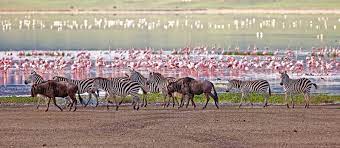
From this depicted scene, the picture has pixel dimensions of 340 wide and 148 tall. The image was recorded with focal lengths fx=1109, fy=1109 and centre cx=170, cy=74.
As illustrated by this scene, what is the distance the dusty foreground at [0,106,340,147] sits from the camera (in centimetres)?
1700

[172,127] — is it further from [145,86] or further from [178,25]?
[178,25]

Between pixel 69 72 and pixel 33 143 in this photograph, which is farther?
pixel 69 72

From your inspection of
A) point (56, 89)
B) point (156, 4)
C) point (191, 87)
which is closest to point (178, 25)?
point (156, 4)

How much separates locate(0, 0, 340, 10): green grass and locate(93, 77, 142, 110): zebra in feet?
361

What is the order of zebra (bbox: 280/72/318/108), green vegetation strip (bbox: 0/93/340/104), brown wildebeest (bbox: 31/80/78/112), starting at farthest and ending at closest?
green vegetation strip (bbox: 0/93/340/104)
zebra (bbox: 280/72/318/108)
brown wildebeest (bbox: 31/80/78/112)

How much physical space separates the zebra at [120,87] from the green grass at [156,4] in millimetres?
110172

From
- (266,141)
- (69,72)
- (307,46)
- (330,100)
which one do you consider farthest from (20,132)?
→ (307,46)

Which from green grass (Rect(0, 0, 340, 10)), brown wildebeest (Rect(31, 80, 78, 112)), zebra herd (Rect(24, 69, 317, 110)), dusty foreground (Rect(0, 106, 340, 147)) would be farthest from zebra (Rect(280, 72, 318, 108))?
green grass (Rect(0, 0, 340, 10))

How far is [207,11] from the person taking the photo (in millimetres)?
141750

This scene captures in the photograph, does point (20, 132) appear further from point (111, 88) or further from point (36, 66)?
point (36, 66)

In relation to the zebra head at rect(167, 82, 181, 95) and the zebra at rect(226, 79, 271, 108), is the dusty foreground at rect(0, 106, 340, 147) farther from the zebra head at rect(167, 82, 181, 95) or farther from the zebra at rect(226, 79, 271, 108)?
the zebra at rect(226, 79, 271, 108)

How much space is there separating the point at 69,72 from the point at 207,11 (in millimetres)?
106723

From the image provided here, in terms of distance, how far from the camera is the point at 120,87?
75.7ft

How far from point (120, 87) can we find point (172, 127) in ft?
13.9
